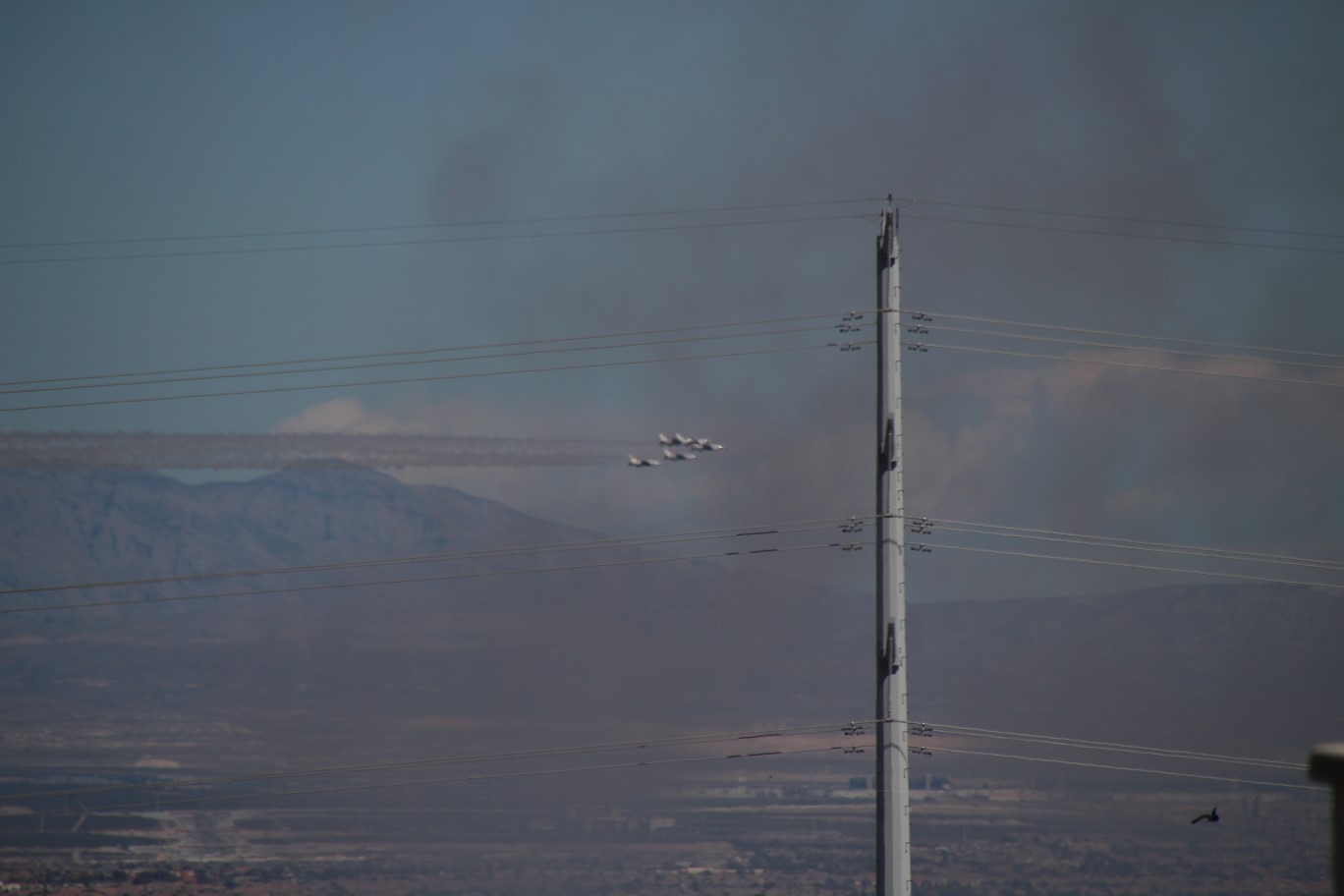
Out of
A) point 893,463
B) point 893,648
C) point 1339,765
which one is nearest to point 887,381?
point 893,463

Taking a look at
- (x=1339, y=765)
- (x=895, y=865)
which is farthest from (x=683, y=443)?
(x=1339, y=765)

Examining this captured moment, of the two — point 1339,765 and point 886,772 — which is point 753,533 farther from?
point 1339,765

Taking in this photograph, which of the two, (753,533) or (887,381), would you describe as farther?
(753,533)

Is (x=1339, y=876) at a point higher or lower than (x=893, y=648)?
lower

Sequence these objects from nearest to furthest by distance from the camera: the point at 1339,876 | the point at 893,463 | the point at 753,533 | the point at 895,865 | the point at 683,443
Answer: the point at 1339,876 < the point at 895,865 < the point at 893,463 < the point at 753,533 < the point at 683,443

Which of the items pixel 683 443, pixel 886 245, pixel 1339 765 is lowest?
pixel 1339 765

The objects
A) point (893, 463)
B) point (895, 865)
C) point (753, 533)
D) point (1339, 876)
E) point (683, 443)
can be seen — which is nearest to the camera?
Answer: point (1339, 876)

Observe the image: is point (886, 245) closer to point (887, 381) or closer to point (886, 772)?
point (887, 381)
